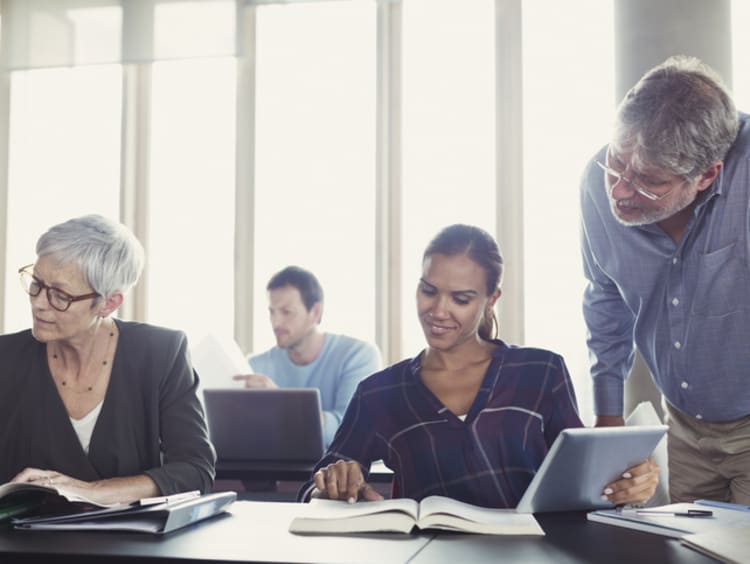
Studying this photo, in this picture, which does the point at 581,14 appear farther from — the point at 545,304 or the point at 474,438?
the point at 474,438

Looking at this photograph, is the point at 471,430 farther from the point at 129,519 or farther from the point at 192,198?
the point at 192,198

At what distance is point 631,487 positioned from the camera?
1519 millimetres

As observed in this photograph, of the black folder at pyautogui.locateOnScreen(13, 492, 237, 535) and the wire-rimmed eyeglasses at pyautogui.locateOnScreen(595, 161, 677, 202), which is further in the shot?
the wire-rimmed eyeglasses at pyautogui.locateOnScreen(595, 161, 677, 202)

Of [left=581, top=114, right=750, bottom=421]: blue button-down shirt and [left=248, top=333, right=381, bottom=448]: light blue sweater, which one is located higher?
[left=581, top=114, right=750, bottom=421]: blue button-down shirt

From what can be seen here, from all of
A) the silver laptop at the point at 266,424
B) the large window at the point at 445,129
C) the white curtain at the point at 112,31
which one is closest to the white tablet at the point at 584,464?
the silver laptop at the point at 266,424

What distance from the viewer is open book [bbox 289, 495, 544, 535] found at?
1.28 meters

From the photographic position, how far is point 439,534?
128 cm

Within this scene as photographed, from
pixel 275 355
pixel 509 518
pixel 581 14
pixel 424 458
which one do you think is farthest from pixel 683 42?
pixel 509 518

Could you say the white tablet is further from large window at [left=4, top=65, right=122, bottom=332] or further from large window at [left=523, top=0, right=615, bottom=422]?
large window at [left=4, top=65, right=122, bottom=332]

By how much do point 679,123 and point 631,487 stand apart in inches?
29.2

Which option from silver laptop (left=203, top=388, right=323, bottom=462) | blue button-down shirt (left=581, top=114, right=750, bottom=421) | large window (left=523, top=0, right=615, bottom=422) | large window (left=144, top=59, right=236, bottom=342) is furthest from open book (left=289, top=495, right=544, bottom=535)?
large window (left=144, top=59, right=236, bottom=342)

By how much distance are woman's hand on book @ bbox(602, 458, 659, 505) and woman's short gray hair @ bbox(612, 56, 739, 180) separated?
0.63m

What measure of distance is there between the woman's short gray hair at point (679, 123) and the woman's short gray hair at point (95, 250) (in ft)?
3.80

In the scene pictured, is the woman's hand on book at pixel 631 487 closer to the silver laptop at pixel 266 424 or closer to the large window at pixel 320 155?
the silver laptop at pixel 266 424
